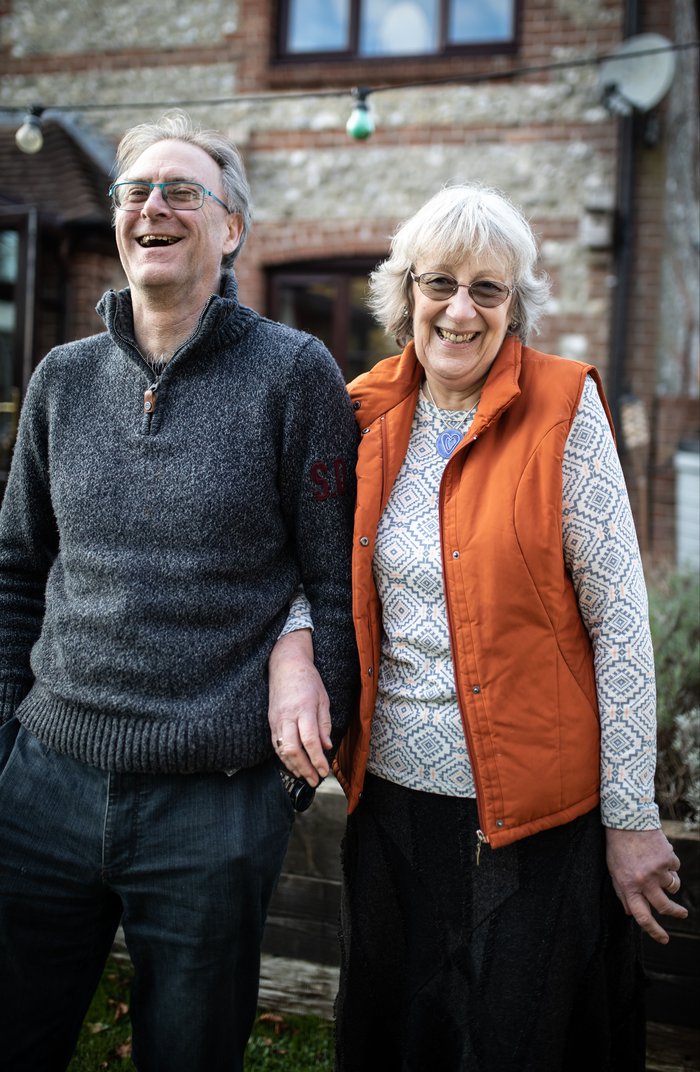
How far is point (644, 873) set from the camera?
1.72 metres

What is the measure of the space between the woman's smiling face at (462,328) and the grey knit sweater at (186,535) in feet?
0.67

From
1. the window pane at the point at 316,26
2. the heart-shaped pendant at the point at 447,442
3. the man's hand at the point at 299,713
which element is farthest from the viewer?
the window pane at the point at 316,26

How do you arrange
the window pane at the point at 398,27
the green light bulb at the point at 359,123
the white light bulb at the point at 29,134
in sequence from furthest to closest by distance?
1. the window pane at the point at 398,27
2. the white light bulb at the point at 29,134
3. the green light bulb at the point at 359,123

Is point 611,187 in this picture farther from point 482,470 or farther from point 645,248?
point 482,470

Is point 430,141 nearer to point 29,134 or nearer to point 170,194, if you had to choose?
point 29,134

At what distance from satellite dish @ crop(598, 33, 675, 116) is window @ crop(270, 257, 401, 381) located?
6.68 ft

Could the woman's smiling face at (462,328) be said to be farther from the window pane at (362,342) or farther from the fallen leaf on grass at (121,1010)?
the window pane at (362,342)

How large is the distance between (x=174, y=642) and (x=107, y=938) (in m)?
0.65

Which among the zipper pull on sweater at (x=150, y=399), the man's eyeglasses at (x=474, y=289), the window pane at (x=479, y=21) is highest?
the window pane at (x=479, y=21)

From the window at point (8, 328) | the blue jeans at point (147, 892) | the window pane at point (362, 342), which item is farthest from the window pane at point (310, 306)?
the blue jeans at point (147, 892)

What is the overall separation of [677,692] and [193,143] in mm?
2185

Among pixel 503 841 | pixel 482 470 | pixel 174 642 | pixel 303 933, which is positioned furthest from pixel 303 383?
pixel 303 933

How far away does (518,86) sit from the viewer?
259 inches

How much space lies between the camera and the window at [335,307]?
23.5ft
